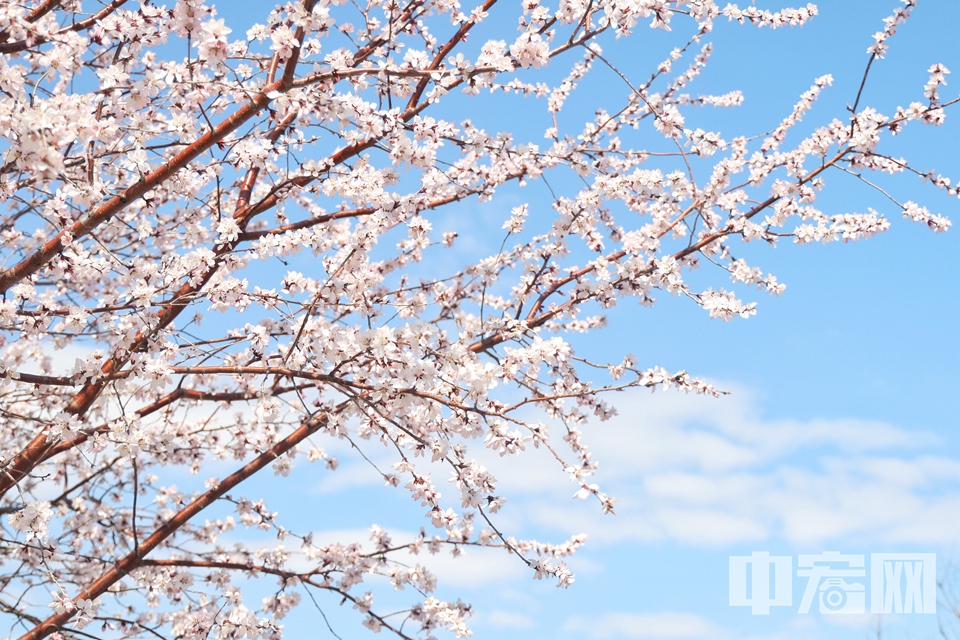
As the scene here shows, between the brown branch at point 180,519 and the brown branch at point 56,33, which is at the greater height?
the brown branch at point 56,33

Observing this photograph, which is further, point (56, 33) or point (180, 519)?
point (180, 519)

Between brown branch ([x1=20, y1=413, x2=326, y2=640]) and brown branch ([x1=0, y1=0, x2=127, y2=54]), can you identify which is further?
brown branch ([x1=20, y1=413, x2=326, y2=640])

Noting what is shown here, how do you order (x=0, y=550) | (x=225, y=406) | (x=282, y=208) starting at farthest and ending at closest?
(x=0, y=550) < (x=225, y=406) < (x=282, y=208)

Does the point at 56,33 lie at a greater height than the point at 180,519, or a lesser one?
greater

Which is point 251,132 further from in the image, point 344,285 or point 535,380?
point 535,380

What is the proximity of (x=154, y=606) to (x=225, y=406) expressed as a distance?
1.64 meters

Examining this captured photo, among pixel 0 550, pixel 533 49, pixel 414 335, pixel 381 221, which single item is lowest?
pixel 0 550

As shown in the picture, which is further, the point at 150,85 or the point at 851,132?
the point at 851,132

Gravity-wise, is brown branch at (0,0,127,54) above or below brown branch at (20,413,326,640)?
above

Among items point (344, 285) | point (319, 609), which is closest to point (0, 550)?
point (319, 609)

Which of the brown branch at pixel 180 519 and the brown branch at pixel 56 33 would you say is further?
the brown branch at pixel 180 519

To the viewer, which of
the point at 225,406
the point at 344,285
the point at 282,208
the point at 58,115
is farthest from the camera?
the point at 225,406

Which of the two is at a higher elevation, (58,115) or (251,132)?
(251,132)

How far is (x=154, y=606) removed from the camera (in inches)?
237
